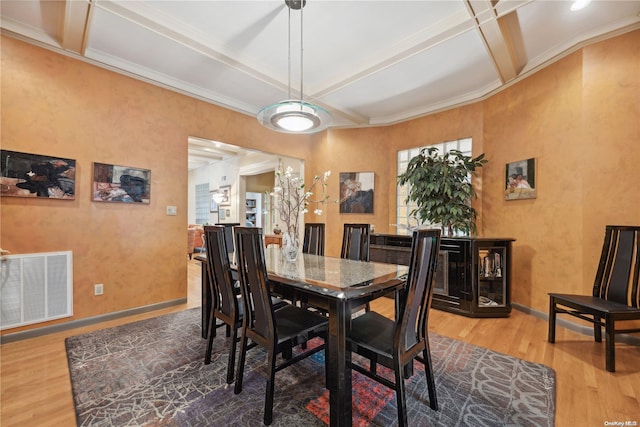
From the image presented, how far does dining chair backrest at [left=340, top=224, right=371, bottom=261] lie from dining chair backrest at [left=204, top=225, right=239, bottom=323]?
4.36ft

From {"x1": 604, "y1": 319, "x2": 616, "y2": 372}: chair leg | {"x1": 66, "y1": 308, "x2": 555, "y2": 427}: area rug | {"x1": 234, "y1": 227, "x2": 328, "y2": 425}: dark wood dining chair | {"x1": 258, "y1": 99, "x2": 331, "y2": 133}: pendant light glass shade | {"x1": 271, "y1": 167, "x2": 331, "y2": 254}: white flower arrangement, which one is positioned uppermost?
{"x1": 258, "y1": 99, "x2": 331, "y2": 133}: pendant light glass shade

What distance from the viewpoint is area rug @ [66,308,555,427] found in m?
1.56

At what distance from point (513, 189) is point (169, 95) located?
4638mm

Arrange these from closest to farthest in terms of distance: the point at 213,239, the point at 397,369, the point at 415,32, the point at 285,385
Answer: the point at 397,369, the point at 285,385, the point at 213,239, the point at 415,32

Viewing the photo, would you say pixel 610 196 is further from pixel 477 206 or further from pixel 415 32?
pixel 415 32

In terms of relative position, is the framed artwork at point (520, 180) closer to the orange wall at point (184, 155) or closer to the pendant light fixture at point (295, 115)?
the orange wall at point (184, 155)

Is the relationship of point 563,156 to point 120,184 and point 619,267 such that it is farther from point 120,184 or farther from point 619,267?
point 120,184

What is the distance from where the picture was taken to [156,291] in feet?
11.2

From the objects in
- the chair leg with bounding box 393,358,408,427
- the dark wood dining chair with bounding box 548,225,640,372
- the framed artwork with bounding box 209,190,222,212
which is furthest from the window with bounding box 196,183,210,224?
the dark wood dining chair with bounding box 548,225,640,372

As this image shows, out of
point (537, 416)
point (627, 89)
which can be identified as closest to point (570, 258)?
point (627, 89)

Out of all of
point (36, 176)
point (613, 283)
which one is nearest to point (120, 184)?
point (36, 176)

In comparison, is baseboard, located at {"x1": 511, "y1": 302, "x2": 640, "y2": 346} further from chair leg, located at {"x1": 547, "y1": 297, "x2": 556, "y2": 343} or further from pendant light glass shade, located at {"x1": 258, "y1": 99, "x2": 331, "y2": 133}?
pendant light glass shade, located at {"x1": 258, "y1": 99, "x2": 331, "y2": 133}

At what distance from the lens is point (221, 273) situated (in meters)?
1.98

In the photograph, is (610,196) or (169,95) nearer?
(610,196)
